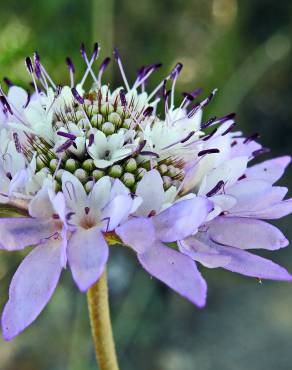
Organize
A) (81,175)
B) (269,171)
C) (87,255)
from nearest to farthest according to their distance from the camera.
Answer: (87,255)
(81,175)
(269,171)

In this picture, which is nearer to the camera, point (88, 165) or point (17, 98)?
point (88, 165)

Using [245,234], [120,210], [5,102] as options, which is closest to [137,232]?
[120,210]

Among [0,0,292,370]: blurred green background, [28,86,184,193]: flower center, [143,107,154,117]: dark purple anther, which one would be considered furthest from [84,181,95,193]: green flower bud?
[0,0,292,370]: blurred green background

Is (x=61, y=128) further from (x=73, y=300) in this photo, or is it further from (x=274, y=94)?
(x=274, y=94)

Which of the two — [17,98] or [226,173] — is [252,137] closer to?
[226,173]

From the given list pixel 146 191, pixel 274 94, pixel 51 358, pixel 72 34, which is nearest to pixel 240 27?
pixel 274 94

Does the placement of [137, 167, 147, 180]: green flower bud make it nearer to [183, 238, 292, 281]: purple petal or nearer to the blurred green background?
[183, 238, 292, 281]: purple petal
